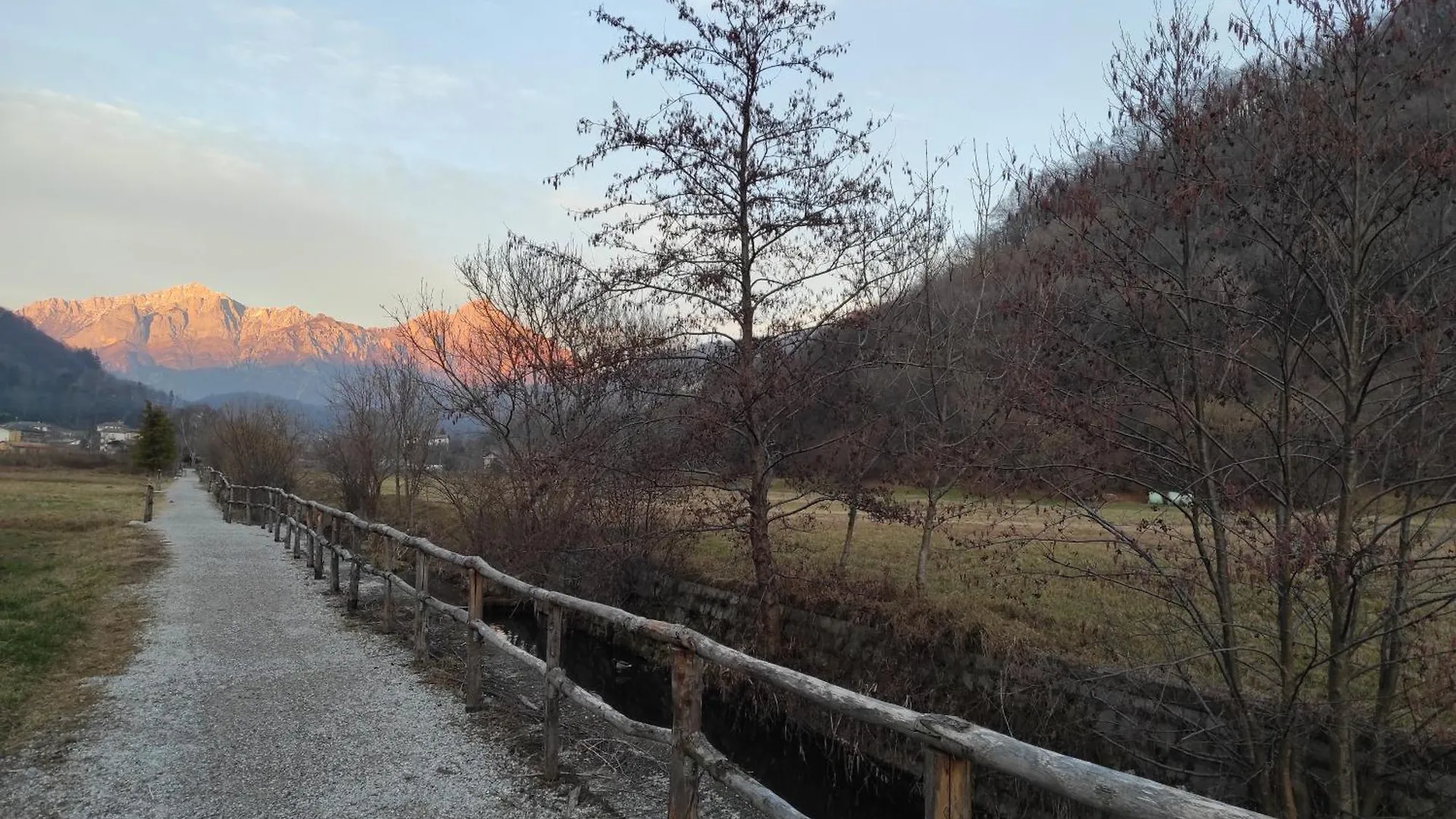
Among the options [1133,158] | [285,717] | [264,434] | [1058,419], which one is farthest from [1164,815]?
[264,434]

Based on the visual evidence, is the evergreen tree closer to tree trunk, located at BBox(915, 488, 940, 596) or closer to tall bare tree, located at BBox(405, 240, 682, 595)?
tall bare tree, located at BBox(405, 240, 682, 595)

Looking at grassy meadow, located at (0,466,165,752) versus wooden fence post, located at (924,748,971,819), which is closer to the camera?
wooden fence post, located at (924,748,971,819)

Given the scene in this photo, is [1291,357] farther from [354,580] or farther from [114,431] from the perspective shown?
[114,431]

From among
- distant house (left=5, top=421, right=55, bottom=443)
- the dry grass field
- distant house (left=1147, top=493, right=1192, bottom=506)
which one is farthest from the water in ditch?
distant house (left=5, top=421, right=55, bottom=443)

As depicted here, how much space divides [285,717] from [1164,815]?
6.32m

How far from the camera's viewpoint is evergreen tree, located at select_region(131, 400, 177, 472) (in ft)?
219

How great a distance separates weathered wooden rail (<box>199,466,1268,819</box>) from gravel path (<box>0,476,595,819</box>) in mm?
530

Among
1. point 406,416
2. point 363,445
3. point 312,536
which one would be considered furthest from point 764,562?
point 363,445

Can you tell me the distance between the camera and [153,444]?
66.8m

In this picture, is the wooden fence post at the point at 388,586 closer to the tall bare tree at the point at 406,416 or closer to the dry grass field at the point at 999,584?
the dry grass field at the point at 999,584

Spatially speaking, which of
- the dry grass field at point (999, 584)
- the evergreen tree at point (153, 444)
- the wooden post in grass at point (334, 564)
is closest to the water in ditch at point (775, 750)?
the dry grass field at point (999, 584)

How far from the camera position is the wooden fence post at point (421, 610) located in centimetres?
854

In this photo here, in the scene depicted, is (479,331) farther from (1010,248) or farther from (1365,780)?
(1365,780)

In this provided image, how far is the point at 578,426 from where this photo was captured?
57.9 feet
